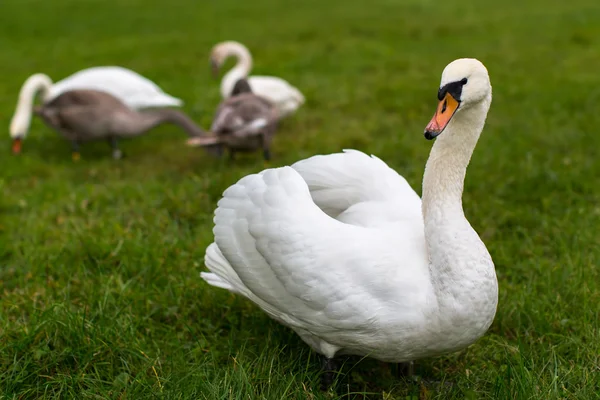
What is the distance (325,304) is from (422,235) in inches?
22.0

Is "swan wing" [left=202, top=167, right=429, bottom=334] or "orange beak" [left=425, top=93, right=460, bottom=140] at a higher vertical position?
"orange beak" [left=425, top=93, right=460, bottom=140]

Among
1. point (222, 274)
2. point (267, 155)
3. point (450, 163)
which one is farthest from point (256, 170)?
point (450, 163)

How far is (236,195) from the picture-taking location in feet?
10.0

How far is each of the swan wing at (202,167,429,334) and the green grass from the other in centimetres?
31

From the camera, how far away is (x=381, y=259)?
2.66m

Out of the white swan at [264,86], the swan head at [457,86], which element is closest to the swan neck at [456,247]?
the swan head at [457,86]

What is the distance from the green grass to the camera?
2898 mm

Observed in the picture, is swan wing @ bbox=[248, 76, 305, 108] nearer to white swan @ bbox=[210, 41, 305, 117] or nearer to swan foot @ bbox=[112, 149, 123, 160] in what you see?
white swan @ bbox=[210, 41, 305, 117]

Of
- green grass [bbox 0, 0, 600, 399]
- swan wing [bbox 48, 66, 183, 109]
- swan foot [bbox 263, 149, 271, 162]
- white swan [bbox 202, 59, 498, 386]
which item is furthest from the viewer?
swan wing [bbox 48, 66, 183, 109]

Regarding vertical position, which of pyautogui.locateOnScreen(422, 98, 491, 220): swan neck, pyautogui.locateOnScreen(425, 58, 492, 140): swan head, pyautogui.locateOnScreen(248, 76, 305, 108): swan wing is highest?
pyautogui.locateOnScreen(425, 58, 492, 140): swan head

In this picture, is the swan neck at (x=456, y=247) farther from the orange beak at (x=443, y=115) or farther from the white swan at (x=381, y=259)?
the orange beak at (x=443, y=115)

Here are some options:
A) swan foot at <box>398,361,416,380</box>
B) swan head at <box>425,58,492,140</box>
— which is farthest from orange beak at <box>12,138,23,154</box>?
swan head at <box>425,58,492,140</box>

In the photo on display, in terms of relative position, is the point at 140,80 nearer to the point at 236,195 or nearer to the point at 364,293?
the point at 236,195

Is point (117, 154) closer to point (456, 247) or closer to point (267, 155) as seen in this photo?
point (267, 155)
